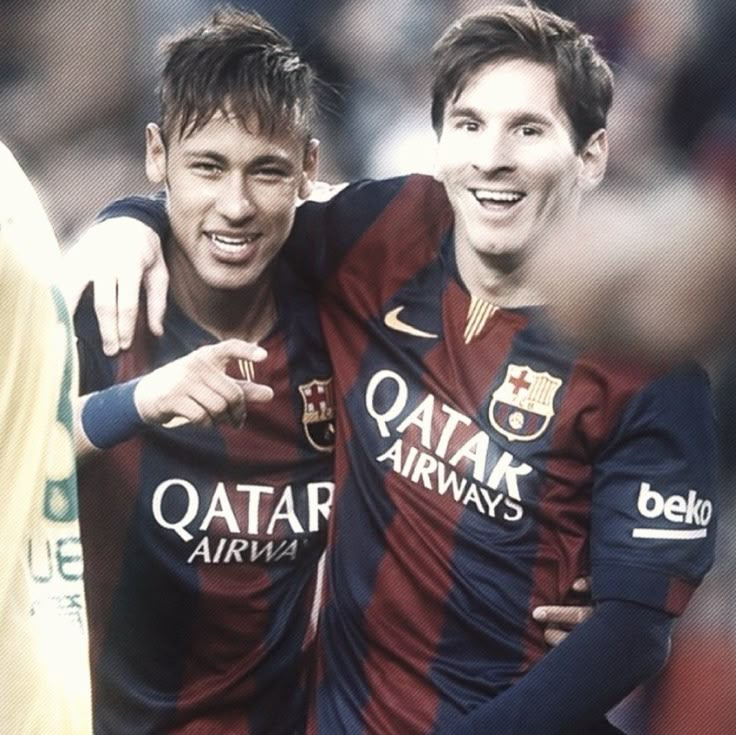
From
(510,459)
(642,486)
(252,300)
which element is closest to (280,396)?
(252,300)

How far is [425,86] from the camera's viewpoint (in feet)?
4.61

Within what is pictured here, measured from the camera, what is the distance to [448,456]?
142cm

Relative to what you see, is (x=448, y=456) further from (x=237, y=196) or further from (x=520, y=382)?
(x=237, y=196)

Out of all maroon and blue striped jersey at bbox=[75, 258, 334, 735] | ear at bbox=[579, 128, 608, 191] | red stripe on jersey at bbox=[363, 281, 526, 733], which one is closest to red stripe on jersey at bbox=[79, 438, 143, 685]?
maroon and blue striped jersey at bbox=[75, 258, 334, 735]

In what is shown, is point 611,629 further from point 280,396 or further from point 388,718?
→ point 280,396

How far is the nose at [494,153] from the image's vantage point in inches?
54.1

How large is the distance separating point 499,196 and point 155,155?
0.30 meters

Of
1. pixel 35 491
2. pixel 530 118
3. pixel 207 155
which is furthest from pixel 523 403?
pixel 35 491

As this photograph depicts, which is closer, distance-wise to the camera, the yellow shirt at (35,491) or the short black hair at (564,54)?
the yellow shirt at (35,491)

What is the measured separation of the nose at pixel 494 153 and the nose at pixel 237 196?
19cm

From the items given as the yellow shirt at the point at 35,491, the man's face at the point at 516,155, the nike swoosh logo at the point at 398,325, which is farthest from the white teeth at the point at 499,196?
the yellow shirt at the point at 35,491

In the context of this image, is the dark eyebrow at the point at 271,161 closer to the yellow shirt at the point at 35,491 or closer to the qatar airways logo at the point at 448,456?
the qatar airways logo at the point at 448,456

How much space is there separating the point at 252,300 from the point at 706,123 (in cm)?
41

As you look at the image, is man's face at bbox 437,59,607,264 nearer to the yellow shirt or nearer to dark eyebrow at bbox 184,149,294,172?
dark eyebrow at bbox 184,149,294,172
